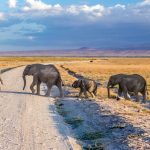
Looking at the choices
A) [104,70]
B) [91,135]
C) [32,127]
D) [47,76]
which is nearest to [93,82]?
[47,76]

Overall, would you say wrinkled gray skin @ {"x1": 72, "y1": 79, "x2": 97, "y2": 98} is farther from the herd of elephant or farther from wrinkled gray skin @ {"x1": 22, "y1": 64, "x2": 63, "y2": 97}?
wrinkled gray skin @ {"x1": 22, "y1": 64, "x2": 63, "y2": 97}

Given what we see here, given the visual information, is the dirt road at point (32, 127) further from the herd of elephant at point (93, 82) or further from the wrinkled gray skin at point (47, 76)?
Answer: the wrinkled gray skin at point (47, 76)

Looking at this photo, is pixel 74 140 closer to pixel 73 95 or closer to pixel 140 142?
pixel 140 142

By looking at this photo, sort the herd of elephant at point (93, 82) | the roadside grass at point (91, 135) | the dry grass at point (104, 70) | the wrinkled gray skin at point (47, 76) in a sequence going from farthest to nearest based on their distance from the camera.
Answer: the dry grass at point (104, 70) → the wrinkled gray skin at point (47, 76) → the herd of elephant at point (93, 82) → the roadside grass at point (91, 135)

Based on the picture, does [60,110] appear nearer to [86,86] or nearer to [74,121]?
[74,121]

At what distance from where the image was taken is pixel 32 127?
1617cm

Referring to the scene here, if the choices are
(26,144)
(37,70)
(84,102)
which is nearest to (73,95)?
(37,70)

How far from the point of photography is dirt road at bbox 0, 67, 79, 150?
518 inches

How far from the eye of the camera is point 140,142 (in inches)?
519

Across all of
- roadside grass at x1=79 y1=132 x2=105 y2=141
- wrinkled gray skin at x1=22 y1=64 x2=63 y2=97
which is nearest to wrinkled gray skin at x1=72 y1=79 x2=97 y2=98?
wrinkled gray skin at x1=22 y1=64 x2=63 y2=97

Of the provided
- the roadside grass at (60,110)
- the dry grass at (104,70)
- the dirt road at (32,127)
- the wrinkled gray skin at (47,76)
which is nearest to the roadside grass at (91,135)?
the dirt road at (32,127)

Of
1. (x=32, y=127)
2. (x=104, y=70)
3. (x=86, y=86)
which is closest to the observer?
(x=32, y=127)

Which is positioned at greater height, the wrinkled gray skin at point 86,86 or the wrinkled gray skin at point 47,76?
the wrinkled gray skin at point 47,76

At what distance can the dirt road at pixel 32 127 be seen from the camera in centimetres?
1316
